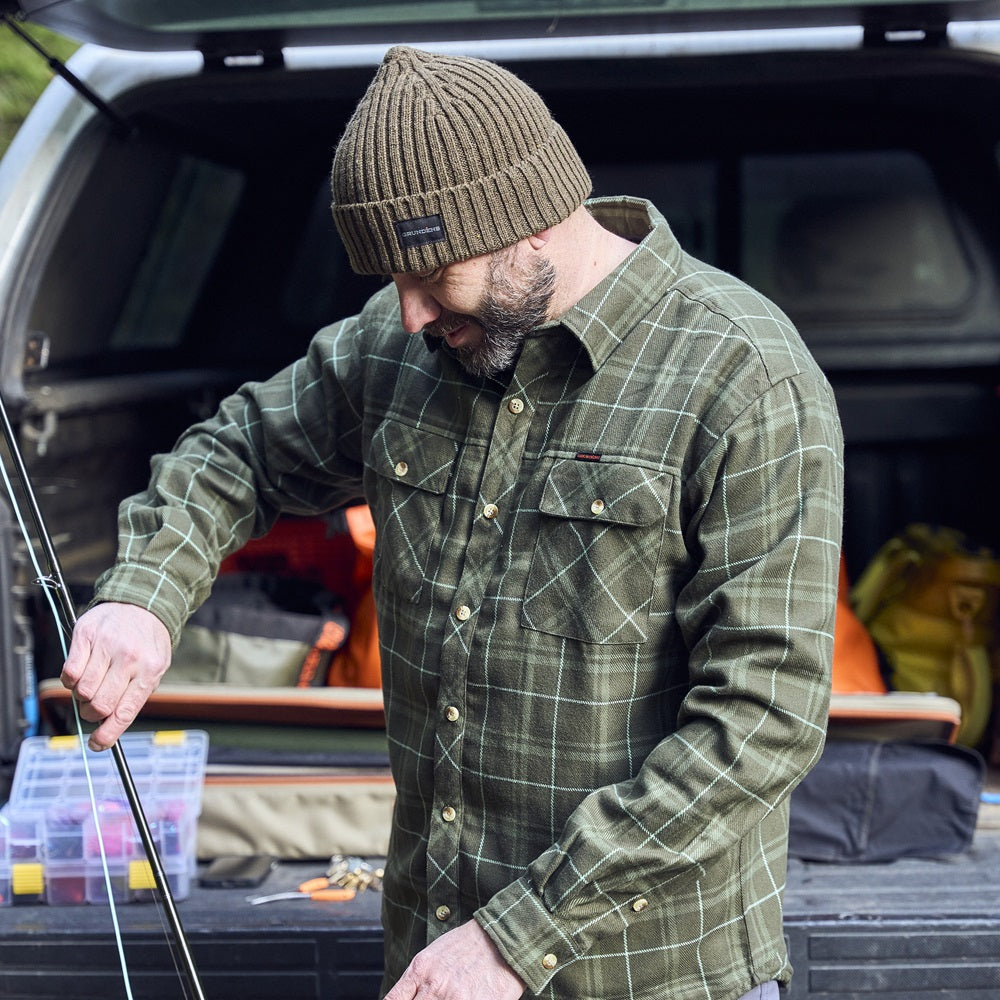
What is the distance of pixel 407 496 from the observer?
1.69 m

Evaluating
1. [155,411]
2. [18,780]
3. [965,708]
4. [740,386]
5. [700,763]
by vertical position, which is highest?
[740,386]

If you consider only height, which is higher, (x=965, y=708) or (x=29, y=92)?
(x=29, y=92)

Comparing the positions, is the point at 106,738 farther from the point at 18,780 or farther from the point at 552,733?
the point at 18,780

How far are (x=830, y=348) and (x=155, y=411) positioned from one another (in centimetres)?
201

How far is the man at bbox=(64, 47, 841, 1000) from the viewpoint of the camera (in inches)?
54.4

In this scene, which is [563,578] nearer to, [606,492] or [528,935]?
[606,492]

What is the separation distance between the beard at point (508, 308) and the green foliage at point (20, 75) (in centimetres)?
659

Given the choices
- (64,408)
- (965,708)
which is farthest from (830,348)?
(64,408)

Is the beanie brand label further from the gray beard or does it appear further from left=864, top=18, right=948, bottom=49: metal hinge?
left=864, top=18, right=948, bottom=49: metal hinge

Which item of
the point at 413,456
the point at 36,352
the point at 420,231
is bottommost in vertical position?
the point at 36,352

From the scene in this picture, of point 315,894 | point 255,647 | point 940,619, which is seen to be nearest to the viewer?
point 315,894

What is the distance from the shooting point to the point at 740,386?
1449 millimetres

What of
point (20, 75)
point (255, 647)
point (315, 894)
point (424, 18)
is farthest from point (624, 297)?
point (20, 75)

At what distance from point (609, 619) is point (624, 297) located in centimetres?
38
